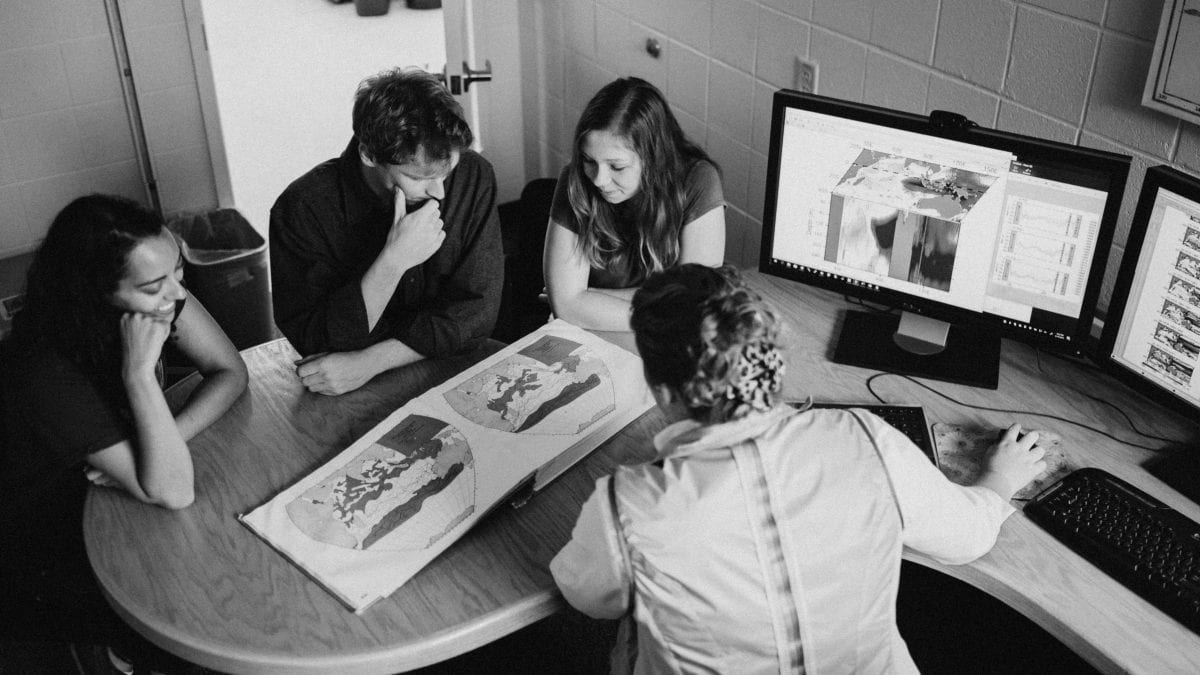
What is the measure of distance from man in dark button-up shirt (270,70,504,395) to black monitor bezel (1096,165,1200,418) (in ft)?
3.64

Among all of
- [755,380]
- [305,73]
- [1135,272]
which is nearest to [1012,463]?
[1135,272]

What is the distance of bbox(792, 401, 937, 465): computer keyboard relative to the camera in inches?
67.9

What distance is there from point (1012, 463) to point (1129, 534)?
19 centimetres

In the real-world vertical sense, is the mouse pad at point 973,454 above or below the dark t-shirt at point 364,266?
below

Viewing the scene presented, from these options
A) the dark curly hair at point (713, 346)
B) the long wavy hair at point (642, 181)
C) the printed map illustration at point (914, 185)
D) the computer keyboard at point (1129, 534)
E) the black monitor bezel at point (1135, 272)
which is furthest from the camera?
the long wavy hair at point (642, 181)

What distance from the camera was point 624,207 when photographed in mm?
2180

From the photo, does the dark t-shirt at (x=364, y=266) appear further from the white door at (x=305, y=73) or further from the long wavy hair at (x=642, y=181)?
the white door at (x=305, y=73)

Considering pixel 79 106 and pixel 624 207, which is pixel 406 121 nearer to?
pixel 624 207

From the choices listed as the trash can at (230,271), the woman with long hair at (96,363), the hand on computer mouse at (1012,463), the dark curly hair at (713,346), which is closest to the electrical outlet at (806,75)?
the hand on computer mouse at (1012,463)

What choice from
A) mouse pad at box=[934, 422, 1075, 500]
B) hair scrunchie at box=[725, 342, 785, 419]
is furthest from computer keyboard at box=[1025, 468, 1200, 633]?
hair scrunchie at box=[725, 342, 785, 419]

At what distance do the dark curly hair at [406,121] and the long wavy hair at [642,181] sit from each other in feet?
0.94

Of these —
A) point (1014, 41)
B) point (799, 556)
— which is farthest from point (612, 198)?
point (799, 556)

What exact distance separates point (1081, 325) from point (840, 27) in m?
0.97

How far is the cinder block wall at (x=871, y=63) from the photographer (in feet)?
6.20
